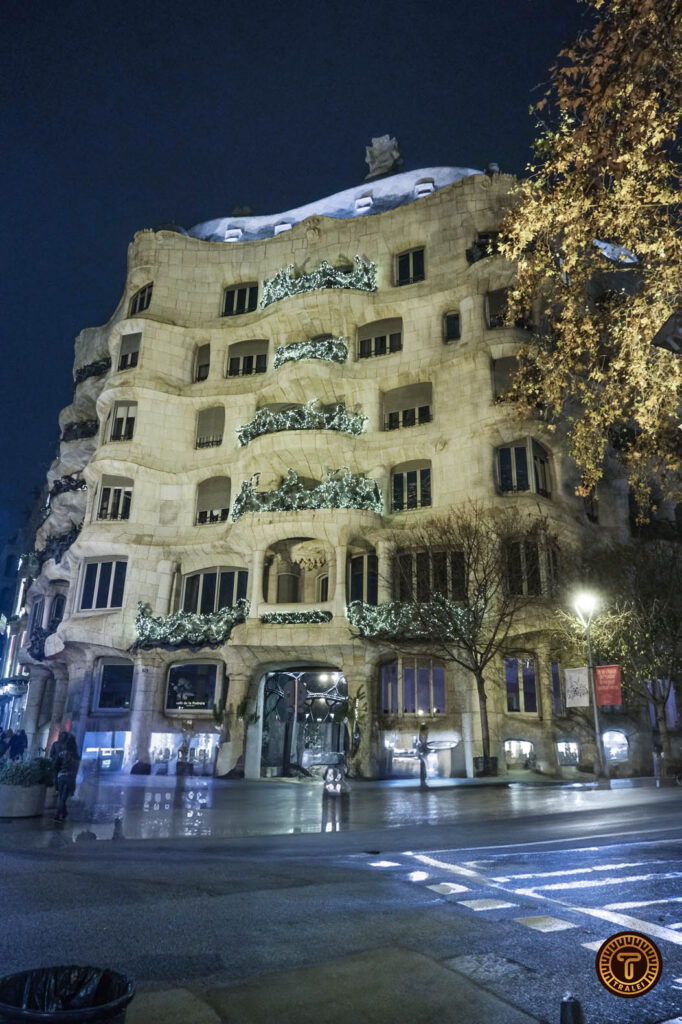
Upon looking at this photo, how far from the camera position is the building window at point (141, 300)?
38.1 metres

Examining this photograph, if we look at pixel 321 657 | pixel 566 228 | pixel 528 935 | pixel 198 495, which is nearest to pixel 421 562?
pixel 321 657

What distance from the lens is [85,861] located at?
1038 centimetres

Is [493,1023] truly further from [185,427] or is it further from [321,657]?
[185,427]

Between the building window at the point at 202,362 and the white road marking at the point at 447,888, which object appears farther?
the building window at the point at 202,362

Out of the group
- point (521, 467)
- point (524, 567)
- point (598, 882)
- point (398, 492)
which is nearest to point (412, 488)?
point (398, 492)

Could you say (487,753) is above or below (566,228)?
below

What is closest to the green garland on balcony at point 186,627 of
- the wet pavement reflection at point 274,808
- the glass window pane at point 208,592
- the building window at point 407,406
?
the glass window pane at point 208,592

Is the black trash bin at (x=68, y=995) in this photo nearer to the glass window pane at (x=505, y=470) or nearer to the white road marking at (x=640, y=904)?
the white road marking at (x=640, y=904)

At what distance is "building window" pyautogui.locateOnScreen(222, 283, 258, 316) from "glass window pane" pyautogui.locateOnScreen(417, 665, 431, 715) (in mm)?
20887

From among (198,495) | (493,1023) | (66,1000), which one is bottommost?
(493,1023)

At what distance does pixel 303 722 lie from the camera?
105 feet

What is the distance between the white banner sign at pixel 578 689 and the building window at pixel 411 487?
1086 cm

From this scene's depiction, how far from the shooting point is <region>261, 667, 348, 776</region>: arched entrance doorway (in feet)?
97.7

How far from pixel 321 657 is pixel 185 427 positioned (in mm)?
14112
